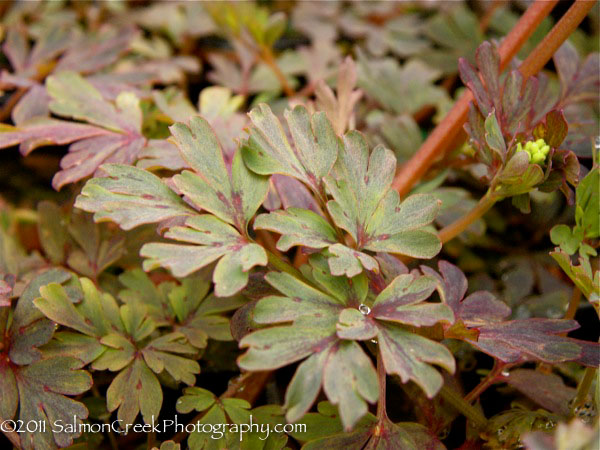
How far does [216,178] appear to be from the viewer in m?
0.73

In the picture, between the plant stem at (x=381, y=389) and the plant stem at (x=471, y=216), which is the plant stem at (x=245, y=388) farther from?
the plant stem at (x=471, y=216)

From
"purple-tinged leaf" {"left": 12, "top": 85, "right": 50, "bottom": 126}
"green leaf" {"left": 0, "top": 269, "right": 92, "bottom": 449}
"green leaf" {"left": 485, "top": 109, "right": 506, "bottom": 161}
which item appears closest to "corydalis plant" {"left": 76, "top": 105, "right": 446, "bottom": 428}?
"green leaf" {"left": 485, "top": 109, "right": 506, "bottom": 161}

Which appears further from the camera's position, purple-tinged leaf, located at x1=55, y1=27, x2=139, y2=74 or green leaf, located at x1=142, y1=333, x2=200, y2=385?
purple-tinged leaf, located at x1=55, y1=27, x2=139, y2=74

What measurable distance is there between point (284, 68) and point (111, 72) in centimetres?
41

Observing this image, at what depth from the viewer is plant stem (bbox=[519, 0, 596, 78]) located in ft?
2.77

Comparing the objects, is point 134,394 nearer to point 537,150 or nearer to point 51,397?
point 51,397

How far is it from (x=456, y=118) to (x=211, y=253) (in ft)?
1.67

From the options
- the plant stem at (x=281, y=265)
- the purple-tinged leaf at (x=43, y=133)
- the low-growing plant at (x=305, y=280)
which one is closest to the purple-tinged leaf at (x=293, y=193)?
the low-growing plant at (x=305, y=280)

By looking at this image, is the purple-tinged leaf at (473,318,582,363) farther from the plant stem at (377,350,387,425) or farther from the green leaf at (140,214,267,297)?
the green leaf at (140,214,267,297)

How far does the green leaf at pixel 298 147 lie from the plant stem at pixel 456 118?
269 millimetres

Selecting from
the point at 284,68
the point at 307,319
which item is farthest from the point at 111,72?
the point at 307,319

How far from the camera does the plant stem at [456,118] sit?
92cm

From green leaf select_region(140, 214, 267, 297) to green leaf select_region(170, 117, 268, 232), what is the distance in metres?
0.03

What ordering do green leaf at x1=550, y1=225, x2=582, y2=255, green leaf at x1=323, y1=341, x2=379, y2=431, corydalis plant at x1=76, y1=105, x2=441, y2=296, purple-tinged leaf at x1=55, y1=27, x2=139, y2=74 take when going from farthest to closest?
purple-tinged leaf at x1=55, y1=27, x2=139, y2=74, green leaf at x1=550, y1=225, x2=582, y2=255, corydalis plant at x1=76, y1=105, x2=441, y2=296, green leaf at x1=323, y1=341, x2=379, y2=431
